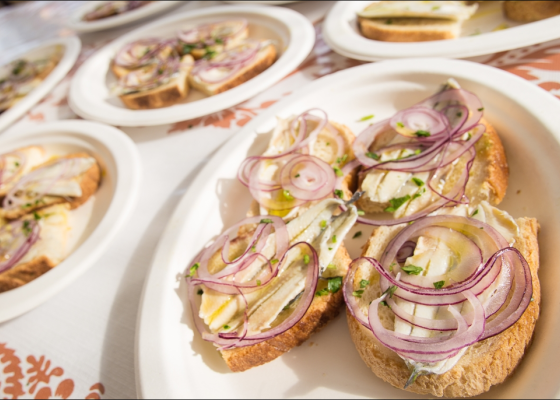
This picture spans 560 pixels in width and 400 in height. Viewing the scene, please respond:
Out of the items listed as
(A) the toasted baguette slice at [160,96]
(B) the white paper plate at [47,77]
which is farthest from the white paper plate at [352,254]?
(B) the white paper plate at [47,77]

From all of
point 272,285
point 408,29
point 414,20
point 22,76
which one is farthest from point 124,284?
point 22,76

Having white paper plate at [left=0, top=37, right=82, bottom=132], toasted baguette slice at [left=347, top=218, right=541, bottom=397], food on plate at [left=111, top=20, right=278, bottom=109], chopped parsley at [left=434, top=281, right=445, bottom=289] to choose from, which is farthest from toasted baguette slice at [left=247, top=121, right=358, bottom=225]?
white paper plate at [left=0, top=37, right=82, bottom=132]

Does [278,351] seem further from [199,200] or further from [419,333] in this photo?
[199,200]

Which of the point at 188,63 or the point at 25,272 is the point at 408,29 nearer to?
the point at 188,63

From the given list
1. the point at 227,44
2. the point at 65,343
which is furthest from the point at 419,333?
the point at 227,44

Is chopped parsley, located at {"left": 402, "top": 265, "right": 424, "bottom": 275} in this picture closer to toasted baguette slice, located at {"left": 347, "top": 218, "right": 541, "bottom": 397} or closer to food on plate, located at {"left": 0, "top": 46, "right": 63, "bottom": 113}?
toasted baguette slice, located at {"left": 347, "top": 218, "right": 541, "bottom": 397}
